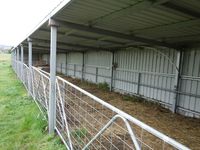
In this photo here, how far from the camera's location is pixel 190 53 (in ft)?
21.1

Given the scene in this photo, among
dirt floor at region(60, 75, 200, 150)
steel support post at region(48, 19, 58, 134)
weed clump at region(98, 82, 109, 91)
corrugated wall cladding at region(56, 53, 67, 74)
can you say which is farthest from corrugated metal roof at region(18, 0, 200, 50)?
corrugated wall cladding at region(56, 53, 67, 74)

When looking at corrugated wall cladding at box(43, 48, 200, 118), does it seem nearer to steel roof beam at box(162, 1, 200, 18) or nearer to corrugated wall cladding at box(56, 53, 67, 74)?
steel roof beam at box(162, 1, 200, 18)

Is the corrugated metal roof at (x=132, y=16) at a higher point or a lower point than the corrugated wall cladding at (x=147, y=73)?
higher

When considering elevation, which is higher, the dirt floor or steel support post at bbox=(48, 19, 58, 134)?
steel support post at bbox=(48, 19, 58, 134)

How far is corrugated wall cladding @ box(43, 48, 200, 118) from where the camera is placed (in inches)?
249

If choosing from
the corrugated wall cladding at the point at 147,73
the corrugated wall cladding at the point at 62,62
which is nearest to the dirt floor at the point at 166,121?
the corrugated wall cladding at the point at 147,73

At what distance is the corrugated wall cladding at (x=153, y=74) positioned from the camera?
634 centimetres

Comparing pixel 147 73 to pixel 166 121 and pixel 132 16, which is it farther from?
pixel 132 16

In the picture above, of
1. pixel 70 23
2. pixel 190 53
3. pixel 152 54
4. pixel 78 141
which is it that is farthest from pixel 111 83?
pixel 78 141

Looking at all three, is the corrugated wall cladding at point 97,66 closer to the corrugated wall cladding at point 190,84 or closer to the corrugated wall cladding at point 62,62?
the corrugated wall cladding at point 190,84

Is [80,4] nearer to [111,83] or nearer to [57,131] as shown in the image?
[57,131]

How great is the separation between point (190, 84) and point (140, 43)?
2342 mm

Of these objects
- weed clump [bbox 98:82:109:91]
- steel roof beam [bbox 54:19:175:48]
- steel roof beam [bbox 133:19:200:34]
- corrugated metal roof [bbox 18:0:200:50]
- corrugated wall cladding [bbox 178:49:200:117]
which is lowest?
weed clump [bbox 98:82:109:91]

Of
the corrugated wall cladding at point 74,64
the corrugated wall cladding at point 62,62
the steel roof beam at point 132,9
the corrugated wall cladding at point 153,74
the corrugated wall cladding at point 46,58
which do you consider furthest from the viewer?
the corrugated wall cladding at point 46,58
